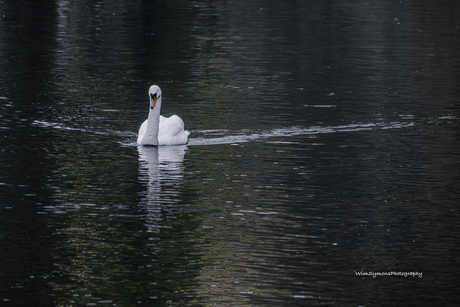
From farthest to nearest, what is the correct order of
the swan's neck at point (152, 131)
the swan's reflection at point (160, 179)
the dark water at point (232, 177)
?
the swan's neck at point (152, 131) → the swan's reflection at point (160, 179) → the dark water at point (232, 177)

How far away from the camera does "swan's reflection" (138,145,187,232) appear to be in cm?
1688

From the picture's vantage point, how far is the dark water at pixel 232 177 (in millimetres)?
13461

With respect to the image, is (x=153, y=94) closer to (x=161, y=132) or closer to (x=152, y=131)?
(x=161, y=132)

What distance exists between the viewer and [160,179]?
1958 cm

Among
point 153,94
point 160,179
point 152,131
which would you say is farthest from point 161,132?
point 160,179

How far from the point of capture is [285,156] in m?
21.7

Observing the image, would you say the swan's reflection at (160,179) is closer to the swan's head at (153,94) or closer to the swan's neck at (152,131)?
the swan's neck at (152,131)

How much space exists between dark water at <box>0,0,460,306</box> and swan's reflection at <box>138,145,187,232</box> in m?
0.06

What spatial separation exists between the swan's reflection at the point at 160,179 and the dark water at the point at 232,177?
57 millimetres

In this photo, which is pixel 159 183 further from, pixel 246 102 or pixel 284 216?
pixel 246 102

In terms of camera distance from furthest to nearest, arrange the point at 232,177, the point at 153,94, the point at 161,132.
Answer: the point at 153,94 → the point at 161,132 → the point at 232,177

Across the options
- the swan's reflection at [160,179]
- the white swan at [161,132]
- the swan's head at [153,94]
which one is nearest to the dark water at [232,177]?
the swan's reflection at [160,179]

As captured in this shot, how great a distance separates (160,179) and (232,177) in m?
1.27

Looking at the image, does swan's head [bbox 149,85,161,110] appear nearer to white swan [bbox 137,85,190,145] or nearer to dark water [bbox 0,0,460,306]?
white swan [bbox 137,85,190,145]
